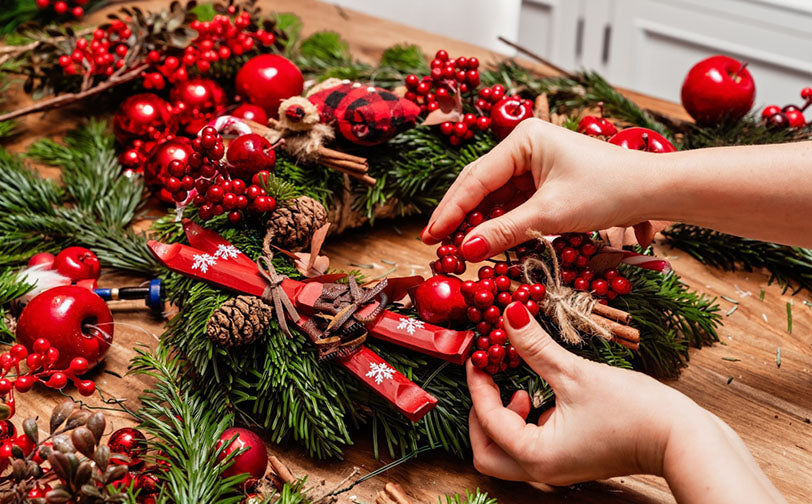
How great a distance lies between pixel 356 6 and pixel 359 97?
5.87 ft

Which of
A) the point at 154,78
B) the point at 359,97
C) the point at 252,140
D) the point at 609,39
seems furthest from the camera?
the point at 609,39

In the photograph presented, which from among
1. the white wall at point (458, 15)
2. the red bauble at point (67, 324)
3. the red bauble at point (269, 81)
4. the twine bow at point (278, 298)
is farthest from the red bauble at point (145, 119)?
the white wall at point (458, 15)

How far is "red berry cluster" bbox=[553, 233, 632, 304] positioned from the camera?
0.82 metres

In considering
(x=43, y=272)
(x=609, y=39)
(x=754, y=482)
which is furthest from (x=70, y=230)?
(x=609, y=39)

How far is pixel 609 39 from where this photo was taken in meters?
2.56

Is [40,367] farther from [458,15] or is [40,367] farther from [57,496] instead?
[458,15]

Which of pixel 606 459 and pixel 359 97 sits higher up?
pixel 359 97

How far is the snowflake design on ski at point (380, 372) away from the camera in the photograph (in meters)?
0.77

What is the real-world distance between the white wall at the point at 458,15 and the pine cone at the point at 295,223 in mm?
1928

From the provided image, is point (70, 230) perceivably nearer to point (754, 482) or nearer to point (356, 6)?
point (754, 482)

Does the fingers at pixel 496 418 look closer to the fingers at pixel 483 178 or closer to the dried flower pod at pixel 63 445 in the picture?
the fingers at pixel 483 178

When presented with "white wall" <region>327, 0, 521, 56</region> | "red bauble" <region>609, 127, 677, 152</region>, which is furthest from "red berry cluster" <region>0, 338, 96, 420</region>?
"white wall" <region>327, 0, 521, 56</region>

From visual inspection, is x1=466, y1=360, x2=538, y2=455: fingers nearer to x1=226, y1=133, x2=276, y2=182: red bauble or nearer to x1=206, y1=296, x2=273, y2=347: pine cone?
x1=206, y1=296, x2=273, y2=347: pine cone

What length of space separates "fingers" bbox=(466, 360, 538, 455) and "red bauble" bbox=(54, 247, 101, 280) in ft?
1.80
